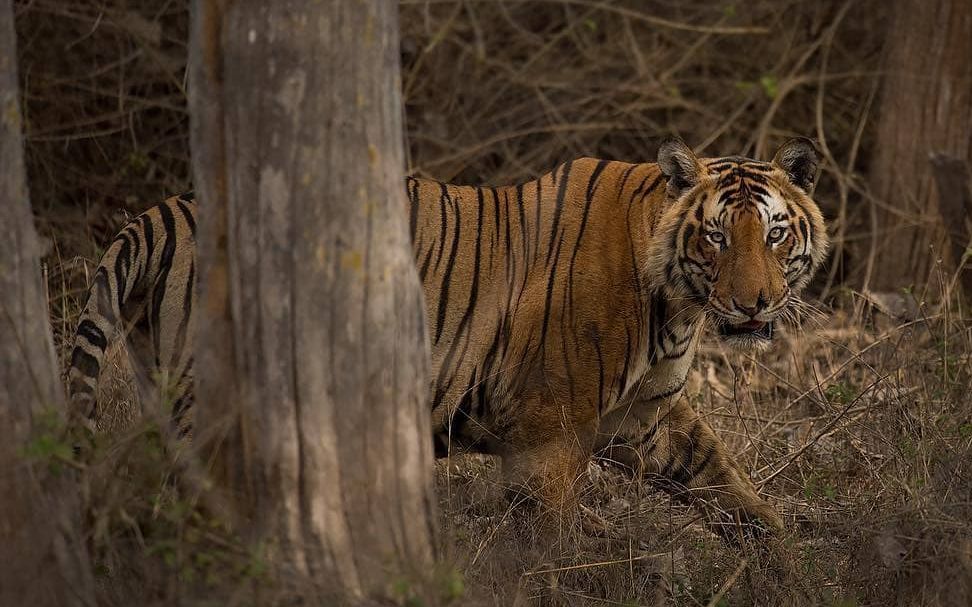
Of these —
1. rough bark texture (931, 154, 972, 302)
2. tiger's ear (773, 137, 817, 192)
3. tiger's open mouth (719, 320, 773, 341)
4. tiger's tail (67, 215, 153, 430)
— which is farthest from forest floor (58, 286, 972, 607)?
rough bark texture (931, 154, 972, 302)

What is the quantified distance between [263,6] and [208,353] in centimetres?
79

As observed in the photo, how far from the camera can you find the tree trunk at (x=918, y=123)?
7.25 meters

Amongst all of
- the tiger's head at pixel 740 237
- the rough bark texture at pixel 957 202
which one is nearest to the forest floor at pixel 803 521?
the tiger's head at pixel 740 237

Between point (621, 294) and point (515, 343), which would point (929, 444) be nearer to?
point (621, 294)

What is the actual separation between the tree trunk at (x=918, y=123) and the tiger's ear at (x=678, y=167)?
3070mm

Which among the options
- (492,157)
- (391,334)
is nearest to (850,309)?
(492,157)

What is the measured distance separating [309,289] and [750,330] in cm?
199

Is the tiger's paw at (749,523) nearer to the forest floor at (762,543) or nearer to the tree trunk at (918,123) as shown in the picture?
the forest floor at (762,543)

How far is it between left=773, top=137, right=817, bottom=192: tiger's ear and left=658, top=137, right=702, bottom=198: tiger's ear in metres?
0.29

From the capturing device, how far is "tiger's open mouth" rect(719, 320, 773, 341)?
4.40 m

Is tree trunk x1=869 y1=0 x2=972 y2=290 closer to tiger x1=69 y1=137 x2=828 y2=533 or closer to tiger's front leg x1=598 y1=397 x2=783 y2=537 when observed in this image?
tiger's front leg x1=598 y1=397 x2=783 y2=537

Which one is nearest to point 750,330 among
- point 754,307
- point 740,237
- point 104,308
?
point 754,307

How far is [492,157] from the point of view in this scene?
8281 mm

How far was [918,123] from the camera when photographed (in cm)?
739
